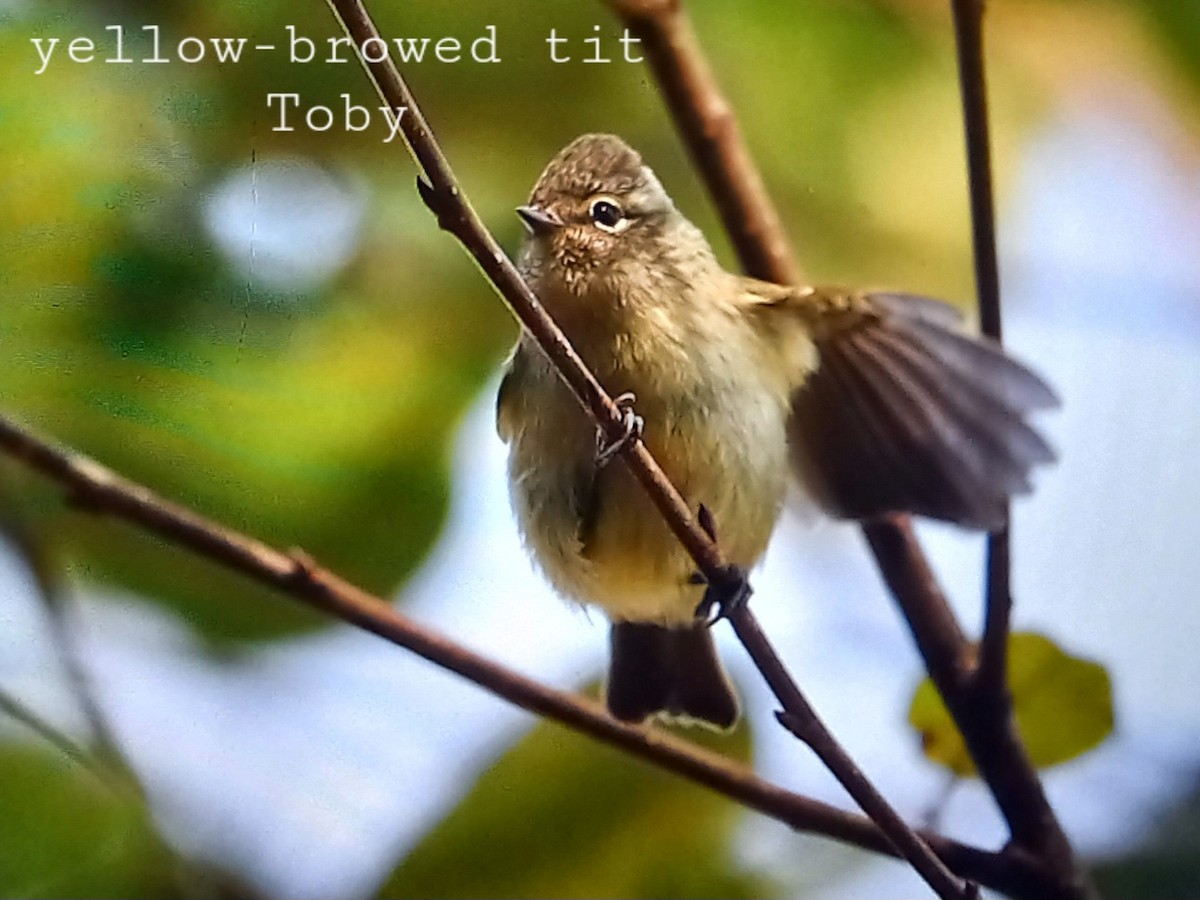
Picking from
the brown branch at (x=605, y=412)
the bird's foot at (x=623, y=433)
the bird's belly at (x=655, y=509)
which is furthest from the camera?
the bird's belly at (x=655, y=509)

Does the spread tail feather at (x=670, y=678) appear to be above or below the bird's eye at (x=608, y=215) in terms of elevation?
below

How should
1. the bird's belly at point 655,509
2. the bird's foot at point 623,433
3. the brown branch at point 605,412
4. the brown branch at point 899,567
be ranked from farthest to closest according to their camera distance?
the brown branch at point 899,567 → the bird's belly at point 655,509 → the bird's foot at point 623,433 → the brown branch at point 605,412

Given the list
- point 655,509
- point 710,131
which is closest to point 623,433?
point 655,509

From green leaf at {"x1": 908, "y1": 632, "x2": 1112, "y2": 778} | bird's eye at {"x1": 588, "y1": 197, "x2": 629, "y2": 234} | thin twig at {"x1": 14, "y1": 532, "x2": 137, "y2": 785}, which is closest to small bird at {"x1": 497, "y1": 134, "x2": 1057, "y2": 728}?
bird's eye at {"x1": 588, "y1": 197, "x2": 629, "y2": 234}

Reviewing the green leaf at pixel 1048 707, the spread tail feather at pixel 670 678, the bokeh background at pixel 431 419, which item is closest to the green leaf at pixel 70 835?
the bokeh background at pixel 431 419

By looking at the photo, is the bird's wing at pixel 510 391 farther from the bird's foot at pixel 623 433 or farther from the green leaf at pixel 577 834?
the green leaf at pixel 577 834

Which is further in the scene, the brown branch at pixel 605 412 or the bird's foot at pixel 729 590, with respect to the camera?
the bird's foot at pixel 729 590
